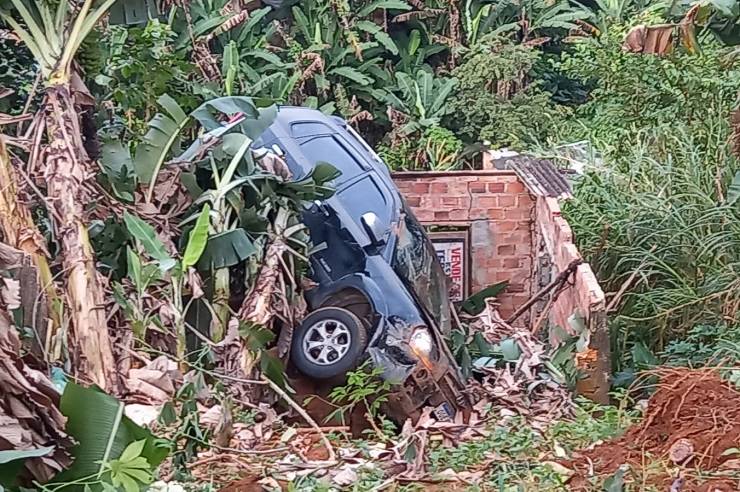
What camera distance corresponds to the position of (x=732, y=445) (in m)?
3.77

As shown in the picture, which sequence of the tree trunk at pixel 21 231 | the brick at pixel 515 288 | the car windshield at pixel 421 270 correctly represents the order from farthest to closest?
1. the brick at pixel 515 288
2. the car windshield at pixel 421 270
3. the tree trunk at pixel 21 231

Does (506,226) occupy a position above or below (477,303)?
above

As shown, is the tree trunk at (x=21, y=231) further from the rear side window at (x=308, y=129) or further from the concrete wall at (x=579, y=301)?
the concrete wall at (x=579, y=301)

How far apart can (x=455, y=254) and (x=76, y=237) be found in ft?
20.1

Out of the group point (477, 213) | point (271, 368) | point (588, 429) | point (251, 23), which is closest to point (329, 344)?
point (271, 368)

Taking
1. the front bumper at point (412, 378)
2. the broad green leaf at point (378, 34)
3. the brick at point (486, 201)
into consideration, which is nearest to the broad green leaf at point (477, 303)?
the brick at point (486, 201)

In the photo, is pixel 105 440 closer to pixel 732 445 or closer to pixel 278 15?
pixel 732 445

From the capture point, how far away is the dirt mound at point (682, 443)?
11.8 ft

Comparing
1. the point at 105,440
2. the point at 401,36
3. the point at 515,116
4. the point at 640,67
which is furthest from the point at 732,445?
the point at 401,36

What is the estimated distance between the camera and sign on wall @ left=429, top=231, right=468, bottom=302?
10680 mm

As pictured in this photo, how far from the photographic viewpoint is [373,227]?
7035mm

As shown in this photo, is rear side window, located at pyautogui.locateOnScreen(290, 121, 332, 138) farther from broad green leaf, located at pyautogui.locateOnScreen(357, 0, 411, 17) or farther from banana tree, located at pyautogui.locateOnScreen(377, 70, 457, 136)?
broad green leaf, located at pyautogui.locateOnScreen(357, 0, 411, 17)

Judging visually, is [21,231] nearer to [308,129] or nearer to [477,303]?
[308,129]

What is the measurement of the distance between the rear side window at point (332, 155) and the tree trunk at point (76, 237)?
8.08ft
